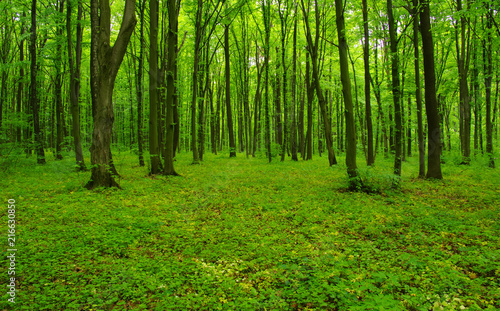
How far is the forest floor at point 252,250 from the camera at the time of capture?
Answer: 9.97 feet

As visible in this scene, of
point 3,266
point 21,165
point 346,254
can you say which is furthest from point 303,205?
point 21,165

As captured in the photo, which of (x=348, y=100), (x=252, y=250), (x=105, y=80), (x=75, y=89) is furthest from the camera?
(x=75, y=89)

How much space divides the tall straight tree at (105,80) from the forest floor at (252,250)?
0.85 metres

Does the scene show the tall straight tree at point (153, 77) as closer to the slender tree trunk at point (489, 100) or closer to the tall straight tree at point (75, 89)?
the tall straight tree at point (75, 89)

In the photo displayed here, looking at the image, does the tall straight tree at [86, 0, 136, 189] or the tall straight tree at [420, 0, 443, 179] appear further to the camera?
the tall straight tree at [420, 0, 443, 179]

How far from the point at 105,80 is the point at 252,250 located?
6.88 meters

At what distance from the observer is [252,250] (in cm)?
453

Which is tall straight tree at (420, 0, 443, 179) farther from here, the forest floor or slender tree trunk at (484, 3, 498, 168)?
slender tree trunk at (484, 3, 498, 168)

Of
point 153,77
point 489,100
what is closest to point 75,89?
point 153,77

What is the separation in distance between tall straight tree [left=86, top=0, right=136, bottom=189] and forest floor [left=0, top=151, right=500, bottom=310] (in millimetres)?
847

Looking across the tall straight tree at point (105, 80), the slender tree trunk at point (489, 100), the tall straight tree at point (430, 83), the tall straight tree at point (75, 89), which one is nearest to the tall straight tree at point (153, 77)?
the tall straight tree at point (105, 80)

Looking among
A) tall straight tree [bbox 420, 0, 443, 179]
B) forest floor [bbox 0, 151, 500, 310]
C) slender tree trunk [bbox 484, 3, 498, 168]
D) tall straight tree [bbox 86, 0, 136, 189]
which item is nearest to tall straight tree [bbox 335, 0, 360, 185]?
forest floor [bbox 0, 151, 500, 310]

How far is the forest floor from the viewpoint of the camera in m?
3.04

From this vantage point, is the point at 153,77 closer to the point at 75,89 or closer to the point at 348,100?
the point at 75,89
